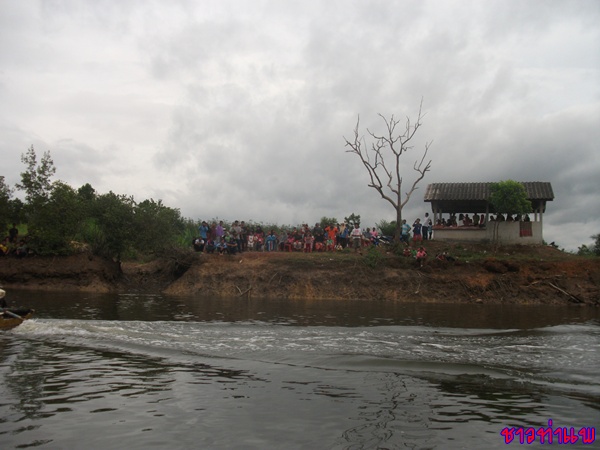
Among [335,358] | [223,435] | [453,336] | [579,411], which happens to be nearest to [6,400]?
[223,435]

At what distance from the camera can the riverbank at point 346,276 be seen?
3102cm

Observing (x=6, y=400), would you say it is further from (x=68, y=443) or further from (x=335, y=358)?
(x=335, y=358)

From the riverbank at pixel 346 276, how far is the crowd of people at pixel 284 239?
1.73m

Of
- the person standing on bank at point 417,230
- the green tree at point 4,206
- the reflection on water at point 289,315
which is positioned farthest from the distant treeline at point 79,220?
the person standing on bank at point 417,230

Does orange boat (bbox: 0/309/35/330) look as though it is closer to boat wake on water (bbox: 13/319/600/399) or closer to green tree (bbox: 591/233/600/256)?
boat wake on water (bbox: 13/319/600/399)

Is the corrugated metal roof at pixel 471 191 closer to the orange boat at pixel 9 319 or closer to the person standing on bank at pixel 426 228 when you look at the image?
the person standing on bank at pixel 426 228

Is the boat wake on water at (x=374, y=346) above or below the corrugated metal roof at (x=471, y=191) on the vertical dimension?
below

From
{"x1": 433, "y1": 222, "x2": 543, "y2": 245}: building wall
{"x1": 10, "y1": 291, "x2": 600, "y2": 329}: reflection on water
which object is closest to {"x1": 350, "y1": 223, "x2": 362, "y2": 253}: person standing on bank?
{"x1": 433, "y1": 222, "x2": 543, "y2": 245}: building wall

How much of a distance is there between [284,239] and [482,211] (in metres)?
16.5

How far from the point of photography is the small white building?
38.5 metres

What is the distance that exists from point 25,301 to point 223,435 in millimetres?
20637

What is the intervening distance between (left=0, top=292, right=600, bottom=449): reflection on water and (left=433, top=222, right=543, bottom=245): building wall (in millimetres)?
22673

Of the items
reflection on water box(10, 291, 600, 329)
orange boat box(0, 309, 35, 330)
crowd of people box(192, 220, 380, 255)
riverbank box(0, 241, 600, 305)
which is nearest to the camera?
orange boat box(0, 309, 35, 330)

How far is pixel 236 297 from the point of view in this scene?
31844 millimetres
